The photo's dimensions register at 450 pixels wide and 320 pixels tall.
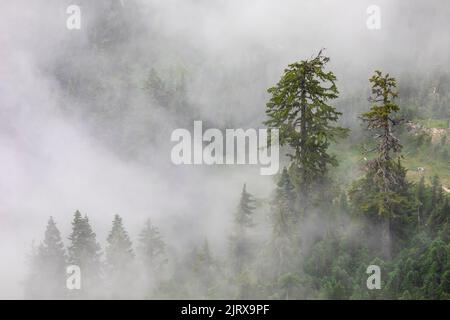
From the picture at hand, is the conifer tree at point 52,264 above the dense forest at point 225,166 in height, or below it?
below

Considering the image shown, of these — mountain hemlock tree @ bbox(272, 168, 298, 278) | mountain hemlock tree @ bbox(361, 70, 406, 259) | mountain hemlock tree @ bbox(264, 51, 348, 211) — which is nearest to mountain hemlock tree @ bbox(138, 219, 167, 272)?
mountain hemlock tree @ bbox(272, 168, 298, 278)

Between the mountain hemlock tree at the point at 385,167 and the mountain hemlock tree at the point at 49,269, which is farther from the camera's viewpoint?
the mountain hemlock tree at the point at 49,269

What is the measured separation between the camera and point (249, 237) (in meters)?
39.0

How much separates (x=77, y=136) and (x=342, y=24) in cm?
4931

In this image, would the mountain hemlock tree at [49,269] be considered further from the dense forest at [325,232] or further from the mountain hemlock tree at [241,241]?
the mountain hemlock tree at [241,241]

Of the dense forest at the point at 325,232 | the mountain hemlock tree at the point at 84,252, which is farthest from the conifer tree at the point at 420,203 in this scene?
the mountain hemlock tree at the point at 84,252

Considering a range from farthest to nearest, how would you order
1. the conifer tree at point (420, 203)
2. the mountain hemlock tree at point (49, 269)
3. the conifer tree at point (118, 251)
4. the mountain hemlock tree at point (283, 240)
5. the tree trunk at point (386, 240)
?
1. the mountain hemlock tree at point (49, 269)
2. the conifer tree at point (118, 251)
3. the conifer tree at point (420, 203)
4. the mountain hemlock tree at point (283, 240)
5. the tree trunk at point (386, 240)

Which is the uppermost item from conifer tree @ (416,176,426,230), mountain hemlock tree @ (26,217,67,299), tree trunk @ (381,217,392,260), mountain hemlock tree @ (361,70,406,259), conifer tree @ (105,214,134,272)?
mountain hemlock tree @ (361,70,406,259)

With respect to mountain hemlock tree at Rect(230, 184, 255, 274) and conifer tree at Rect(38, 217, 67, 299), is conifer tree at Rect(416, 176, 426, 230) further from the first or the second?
conifer tree at Rect(38, 217, 67, 299)

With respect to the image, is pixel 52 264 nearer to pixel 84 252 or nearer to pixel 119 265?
pixel 84 252

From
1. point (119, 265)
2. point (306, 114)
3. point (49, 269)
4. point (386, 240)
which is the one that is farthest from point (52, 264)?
point (386, 240)

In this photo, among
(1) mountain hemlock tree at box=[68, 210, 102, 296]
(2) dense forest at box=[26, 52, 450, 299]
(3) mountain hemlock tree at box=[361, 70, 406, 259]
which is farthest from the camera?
(1) mountain hemlock tree at box=[68, 210, 102, 296]

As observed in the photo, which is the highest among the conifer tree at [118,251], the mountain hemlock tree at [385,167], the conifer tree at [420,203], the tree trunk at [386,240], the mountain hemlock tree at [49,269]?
the mountain hemlock tree at [385,167]

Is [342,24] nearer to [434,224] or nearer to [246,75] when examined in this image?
[246,75]
